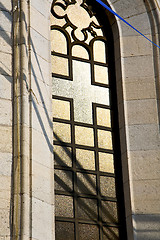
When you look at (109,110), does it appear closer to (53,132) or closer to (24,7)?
(53,132)

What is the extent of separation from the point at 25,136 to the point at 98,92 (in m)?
2.26

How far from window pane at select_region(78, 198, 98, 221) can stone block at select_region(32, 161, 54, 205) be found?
0.86 meters

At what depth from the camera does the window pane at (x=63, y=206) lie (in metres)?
9.65

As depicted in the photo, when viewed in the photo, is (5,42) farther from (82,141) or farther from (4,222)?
(4,222)

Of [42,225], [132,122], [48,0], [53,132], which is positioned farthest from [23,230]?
[48,0]

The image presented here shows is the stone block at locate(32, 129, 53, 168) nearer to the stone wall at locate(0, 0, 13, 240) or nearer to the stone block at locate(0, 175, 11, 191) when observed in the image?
the stone wall at locate(0, 0, 13, 240)

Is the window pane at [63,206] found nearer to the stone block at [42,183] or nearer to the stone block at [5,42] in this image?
the stone block at [42,183]

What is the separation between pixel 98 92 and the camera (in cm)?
1092

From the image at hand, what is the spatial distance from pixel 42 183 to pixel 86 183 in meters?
1.22

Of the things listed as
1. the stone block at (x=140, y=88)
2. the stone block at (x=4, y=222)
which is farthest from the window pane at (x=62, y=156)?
the stone block at (x=4, y=222)

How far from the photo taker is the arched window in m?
9.86

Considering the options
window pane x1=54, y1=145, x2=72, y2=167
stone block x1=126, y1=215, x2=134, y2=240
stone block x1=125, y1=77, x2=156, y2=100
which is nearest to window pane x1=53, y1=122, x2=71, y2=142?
window pane x1=54, y1=145, x2=72, y2=167

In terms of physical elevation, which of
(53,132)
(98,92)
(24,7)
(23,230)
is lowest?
(23,230)

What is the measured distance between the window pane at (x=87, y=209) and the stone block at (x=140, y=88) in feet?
6.34
